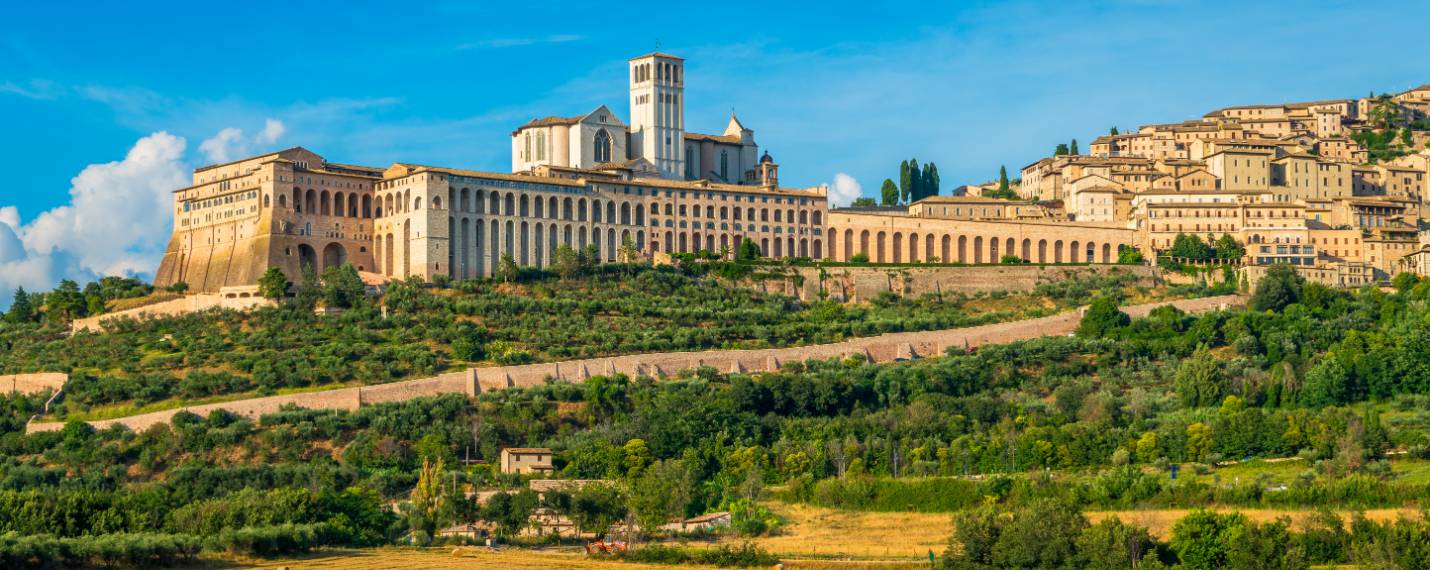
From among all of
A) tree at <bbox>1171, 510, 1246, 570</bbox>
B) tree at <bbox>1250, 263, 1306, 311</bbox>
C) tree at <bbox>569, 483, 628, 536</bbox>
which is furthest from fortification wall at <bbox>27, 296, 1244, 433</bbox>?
tree at <bbox>1171, 510, 1246, 570</bbox>

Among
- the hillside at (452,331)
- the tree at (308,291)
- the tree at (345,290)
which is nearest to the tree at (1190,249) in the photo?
the hillside at (452,331)

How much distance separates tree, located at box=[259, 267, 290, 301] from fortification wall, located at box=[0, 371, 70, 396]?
10.0 metres

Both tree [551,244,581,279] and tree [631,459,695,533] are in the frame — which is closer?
tree [631,459,695,533]

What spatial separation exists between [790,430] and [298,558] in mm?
19235

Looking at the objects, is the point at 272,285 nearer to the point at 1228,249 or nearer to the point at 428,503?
the point at 428,503

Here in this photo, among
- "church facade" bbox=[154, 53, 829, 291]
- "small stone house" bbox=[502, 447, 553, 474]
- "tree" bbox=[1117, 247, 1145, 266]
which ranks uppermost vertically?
"church facade" bbox=[154, 53, 829, 291]

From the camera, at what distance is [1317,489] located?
47.9 m

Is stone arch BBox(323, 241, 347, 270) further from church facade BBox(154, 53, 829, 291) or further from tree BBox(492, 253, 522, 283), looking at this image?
tree BBox(492, 253, 522, 283)

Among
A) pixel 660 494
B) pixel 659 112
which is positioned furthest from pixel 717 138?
pixel 660 494

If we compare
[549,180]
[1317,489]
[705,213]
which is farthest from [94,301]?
[1317,489]

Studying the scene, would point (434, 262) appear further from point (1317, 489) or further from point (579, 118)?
point (1317, 489)

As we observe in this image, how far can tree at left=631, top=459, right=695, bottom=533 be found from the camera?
47.2 metres

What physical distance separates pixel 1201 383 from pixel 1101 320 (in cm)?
907

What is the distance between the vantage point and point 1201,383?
6178 centimetres
